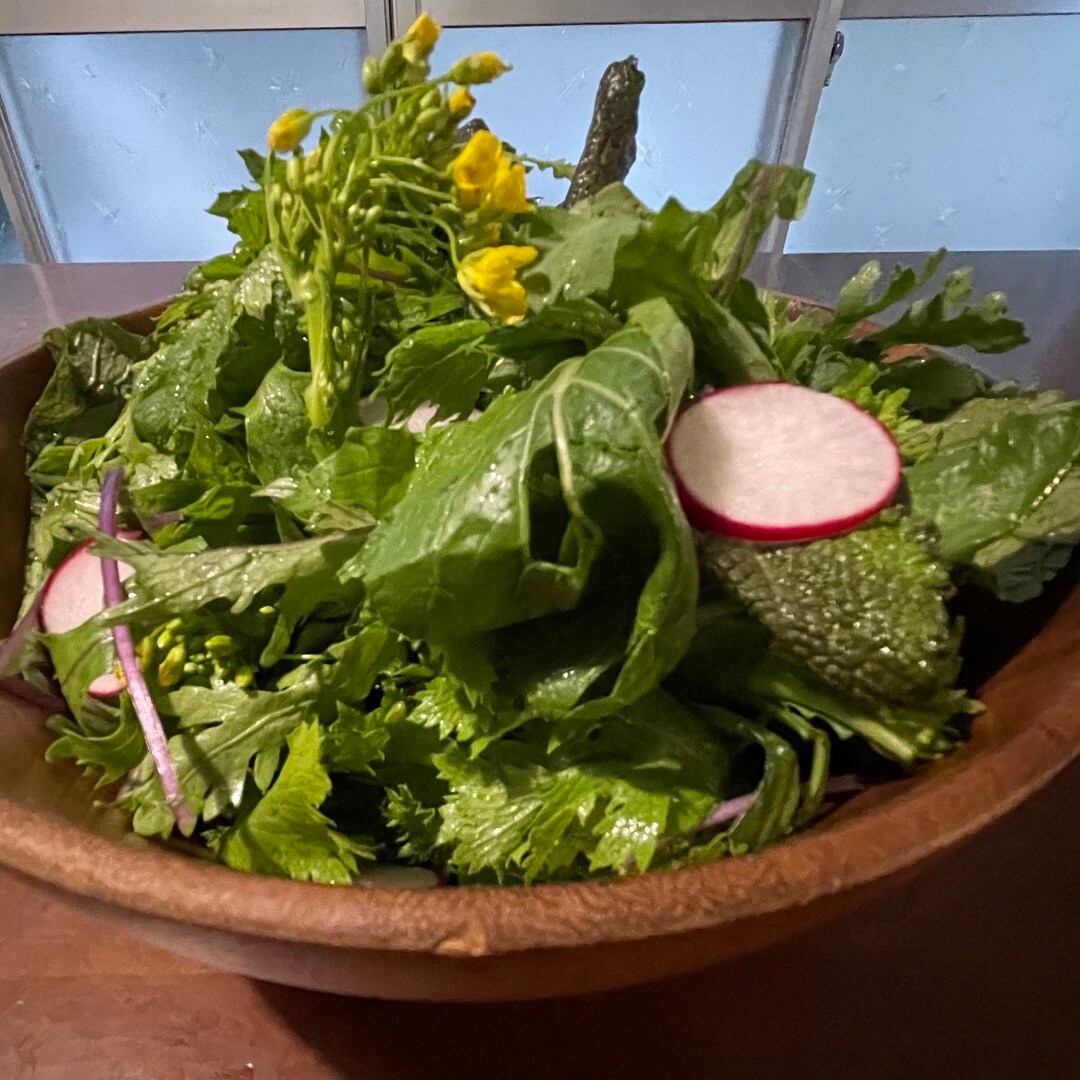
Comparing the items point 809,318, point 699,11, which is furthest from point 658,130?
point 809,318

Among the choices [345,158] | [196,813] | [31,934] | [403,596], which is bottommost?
[31,934]

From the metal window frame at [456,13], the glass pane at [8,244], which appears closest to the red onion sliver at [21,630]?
the metal window frame at [456,13]

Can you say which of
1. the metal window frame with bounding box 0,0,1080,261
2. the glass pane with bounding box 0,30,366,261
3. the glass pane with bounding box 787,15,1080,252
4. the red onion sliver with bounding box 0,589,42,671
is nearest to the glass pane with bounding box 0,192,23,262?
the glass pane with bounding box 0,30,366,261

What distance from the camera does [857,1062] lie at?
1.87 feet

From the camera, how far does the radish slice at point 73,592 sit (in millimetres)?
656

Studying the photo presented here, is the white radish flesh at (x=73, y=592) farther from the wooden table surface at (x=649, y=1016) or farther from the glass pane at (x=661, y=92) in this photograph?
the glass pane at (x=661, y=92)

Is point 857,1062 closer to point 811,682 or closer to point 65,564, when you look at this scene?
point 811,682

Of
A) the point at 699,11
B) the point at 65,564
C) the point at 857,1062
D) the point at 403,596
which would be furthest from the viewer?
the point at 699,11

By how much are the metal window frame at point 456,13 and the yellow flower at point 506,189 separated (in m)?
1.65

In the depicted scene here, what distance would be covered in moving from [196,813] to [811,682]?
1.15 ft

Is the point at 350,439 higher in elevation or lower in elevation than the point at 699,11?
lower

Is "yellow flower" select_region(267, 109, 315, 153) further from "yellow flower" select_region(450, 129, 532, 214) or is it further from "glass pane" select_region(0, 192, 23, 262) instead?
"glass pane" select_region(0, 192, 23, 262)

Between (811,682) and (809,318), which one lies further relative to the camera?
(809,318)

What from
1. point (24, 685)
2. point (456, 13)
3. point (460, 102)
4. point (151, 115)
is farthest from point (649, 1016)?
point (151, 115)
